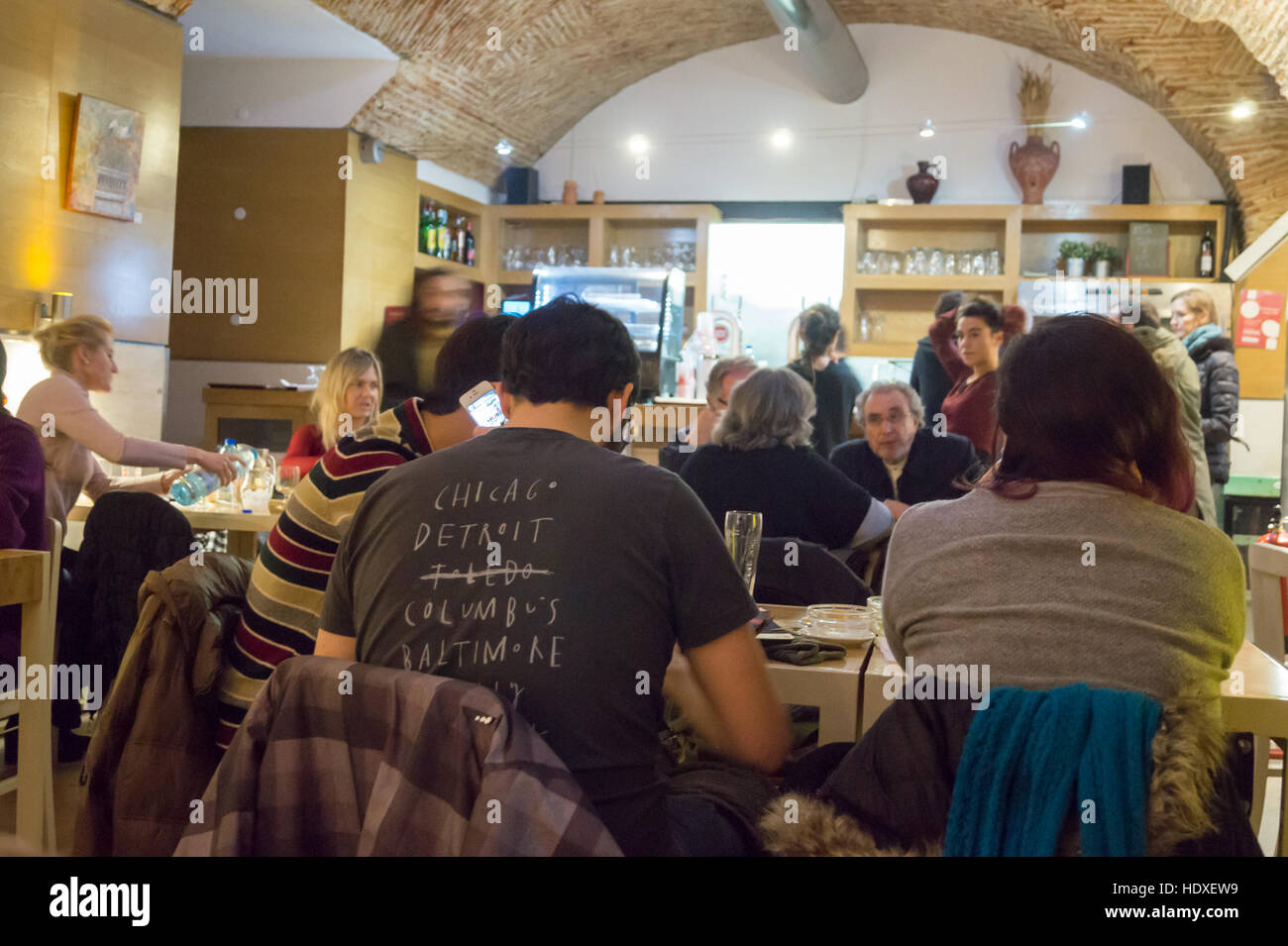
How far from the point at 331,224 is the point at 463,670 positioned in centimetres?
613

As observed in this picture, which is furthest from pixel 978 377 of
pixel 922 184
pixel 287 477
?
pixel 922 184

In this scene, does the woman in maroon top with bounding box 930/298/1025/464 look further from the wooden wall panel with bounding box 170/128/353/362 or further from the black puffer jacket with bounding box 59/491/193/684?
the wooden wall panel with bounding box 170/128/353/362

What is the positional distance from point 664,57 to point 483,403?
7274 mm

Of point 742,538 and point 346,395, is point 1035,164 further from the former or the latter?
point 742,538

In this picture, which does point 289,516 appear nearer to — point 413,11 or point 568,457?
point 568,457

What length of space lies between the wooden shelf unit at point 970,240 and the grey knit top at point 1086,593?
267 inches

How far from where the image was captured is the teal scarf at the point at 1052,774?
1.28m

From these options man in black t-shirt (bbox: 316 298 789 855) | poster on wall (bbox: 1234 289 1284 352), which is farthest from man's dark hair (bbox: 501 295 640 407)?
poster on wall (bbox: 1234 289 1284 352)

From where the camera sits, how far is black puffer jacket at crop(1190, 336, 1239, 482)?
6.08 metres

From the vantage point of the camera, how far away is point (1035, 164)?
319 inches

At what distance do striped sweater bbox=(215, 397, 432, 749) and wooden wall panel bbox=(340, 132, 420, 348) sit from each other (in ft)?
17.4

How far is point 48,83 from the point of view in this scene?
505cm

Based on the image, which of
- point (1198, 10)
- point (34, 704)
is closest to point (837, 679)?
point (34, 704)

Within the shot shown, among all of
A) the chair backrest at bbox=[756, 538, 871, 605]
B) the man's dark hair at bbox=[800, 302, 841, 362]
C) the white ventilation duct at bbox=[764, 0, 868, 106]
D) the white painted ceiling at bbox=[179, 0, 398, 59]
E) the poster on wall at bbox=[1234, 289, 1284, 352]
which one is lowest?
the chair backrest at bbox=[756, 538, 871, 605]
